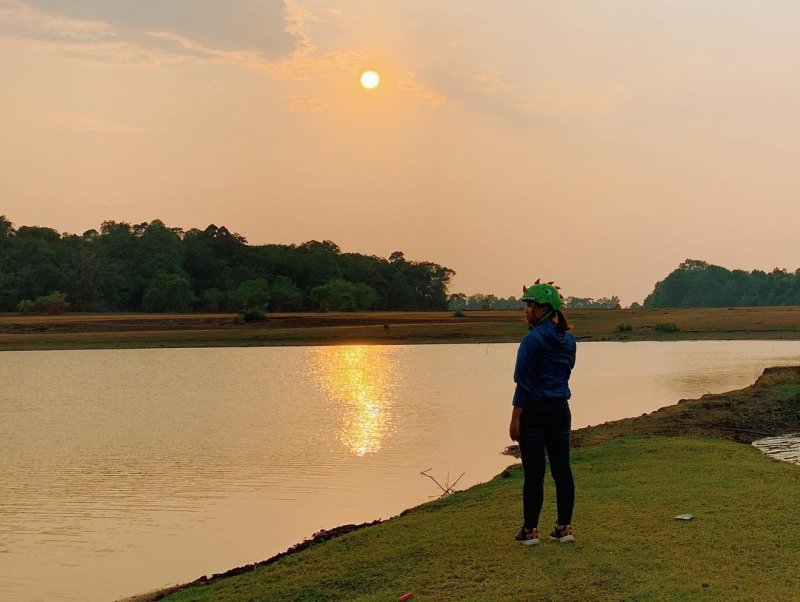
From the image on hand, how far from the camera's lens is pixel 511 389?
32469 millimetres

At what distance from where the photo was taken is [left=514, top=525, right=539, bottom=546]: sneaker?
8.19 meters

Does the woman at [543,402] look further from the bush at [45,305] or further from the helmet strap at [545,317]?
the bush at [45,305]

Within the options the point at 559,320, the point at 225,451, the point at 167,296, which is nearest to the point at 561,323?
the point at 559,320

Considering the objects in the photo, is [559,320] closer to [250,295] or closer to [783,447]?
[783,447]

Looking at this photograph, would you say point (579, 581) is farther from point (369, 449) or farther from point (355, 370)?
point (355, 370)

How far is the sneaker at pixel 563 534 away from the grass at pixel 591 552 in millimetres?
113

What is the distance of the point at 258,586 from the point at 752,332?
75201 mm

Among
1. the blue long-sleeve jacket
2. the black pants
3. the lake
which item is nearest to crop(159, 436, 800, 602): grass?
the black pants

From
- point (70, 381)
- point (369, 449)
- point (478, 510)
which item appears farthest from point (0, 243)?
point (478, 510)

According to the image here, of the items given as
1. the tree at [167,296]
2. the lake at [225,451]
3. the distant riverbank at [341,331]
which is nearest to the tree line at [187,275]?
the tree at [167,296]

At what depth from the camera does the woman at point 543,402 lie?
7.95m

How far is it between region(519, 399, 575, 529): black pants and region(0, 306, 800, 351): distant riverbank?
A: 62861mm

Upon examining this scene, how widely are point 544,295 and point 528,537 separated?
2.34 meters

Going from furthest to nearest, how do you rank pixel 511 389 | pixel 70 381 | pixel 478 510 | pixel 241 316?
pixel 241 316, pixel 70 381, pixel 511 389, pixel 478 510
